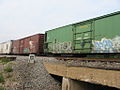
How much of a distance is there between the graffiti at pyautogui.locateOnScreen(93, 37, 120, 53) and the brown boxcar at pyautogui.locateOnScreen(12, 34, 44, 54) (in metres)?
10.3

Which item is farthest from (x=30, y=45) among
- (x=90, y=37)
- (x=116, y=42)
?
(x=116, y=42)

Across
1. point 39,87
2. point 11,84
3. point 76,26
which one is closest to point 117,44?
point 76,26

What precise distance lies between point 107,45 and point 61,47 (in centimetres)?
623

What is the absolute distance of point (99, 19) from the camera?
1441 cm

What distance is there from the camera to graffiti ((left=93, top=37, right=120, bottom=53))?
40.9 ft

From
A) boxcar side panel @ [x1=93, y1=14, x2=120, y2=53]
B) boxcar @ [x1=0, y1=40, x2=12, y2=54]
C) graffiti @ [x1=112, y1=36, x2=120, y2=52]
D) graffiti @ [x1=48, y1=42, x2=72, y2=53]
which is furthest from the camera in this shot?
boxcar @ [x1=0, y1=40, x2=12, y2=54]

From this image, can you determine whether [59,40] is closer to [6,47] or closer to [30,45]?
[30,45]

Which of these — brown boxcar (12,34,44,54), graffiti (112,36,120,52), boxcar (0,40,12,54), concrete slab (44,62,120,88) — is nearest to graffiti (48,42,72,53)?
brown boxcar (12,34,44,54)

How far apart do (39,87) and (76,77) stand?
13.0ft

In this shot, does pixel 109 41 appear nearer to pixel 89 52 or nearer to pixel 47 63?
pixel 89 52

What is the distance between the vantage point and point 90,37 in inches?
588

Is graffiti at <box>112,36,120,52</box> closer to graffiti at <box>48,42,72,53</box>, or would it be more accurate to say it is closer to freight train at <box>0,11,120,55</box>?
freight train at <box>0,11,120,55</box>

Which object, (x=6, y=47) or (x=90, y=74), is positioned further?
(x=6, y=47)

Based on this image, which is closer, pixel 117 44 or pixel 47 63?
pixel 117 44
